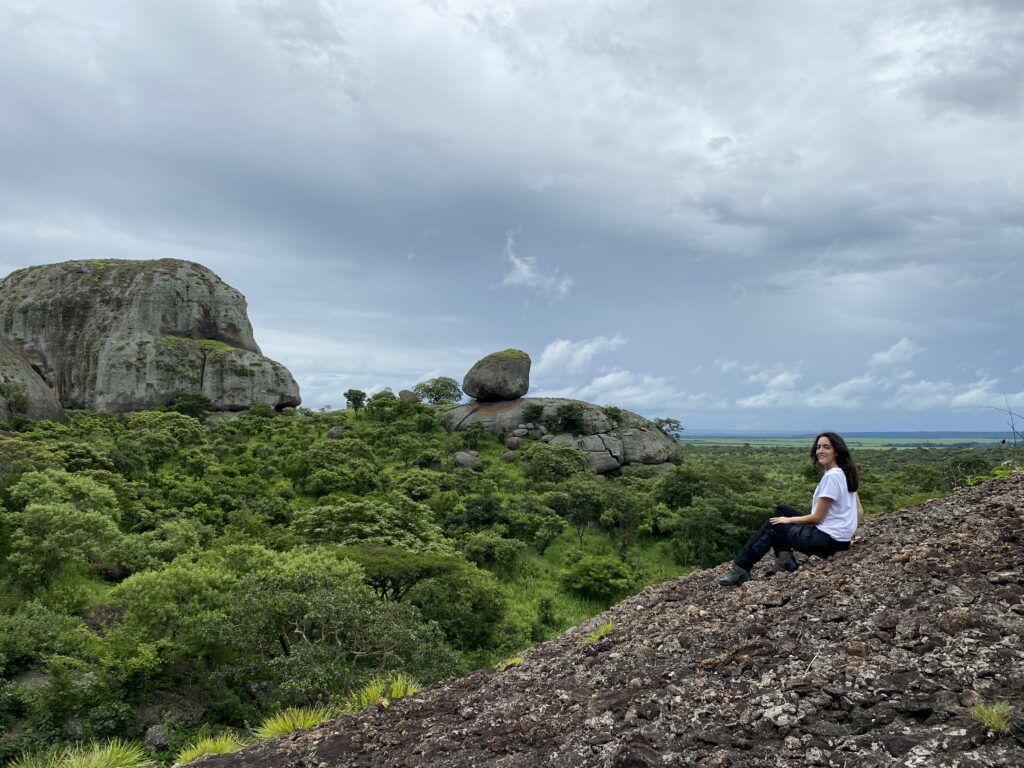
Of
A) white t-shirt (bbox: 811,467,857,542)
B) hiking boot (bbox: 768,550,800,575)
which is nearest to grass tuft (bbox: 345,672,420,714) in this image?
hiking boot (bbox: 768,550,800,575)

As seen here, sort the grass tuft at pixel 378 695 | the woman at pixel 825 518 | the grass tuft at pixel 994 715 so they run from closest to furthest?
1. the grass tuft at pixel 994 715
2. the grass tuft at pixel 378 695
3. the woman at pixel 825 518

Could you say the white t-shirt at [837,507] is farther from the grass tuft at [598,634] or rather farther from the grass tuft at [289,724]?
the grass tuft at [289,724]

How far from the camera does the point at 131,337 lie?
76875mm

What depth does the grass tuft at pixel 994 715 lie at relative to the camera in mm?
3523

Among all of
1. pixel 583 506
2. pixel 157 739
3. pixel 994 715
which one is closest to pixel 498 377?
pixel 583 506

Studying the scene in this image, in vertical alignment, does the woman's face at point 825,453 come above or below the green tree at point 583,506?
above

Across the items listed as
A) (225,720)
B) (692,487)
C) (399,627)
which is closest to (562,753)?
(399,627)

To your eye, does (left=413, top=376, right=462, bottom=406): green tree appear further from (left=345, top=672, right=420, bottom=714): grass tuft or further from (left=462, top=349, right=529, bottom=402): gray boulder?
(left=345, top=672, right=420, bottom=714): grass tuft

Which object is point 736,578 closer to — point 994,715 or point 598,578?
point 994,715

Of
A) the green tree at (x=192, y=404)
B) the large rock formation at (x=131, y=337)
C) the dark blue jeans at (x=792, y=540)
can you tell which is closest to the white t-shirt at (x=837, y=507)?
the dark blue jeans at (x=792, y=540)

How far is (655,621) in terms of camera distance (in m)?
8.00

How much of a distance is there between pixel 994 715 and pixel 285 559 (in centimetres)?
1978

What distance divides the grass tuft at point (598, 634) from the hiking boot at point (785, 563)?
8.39 feet

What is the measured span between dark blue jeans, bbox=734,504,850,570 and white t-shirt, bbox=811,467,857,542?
0.11m
